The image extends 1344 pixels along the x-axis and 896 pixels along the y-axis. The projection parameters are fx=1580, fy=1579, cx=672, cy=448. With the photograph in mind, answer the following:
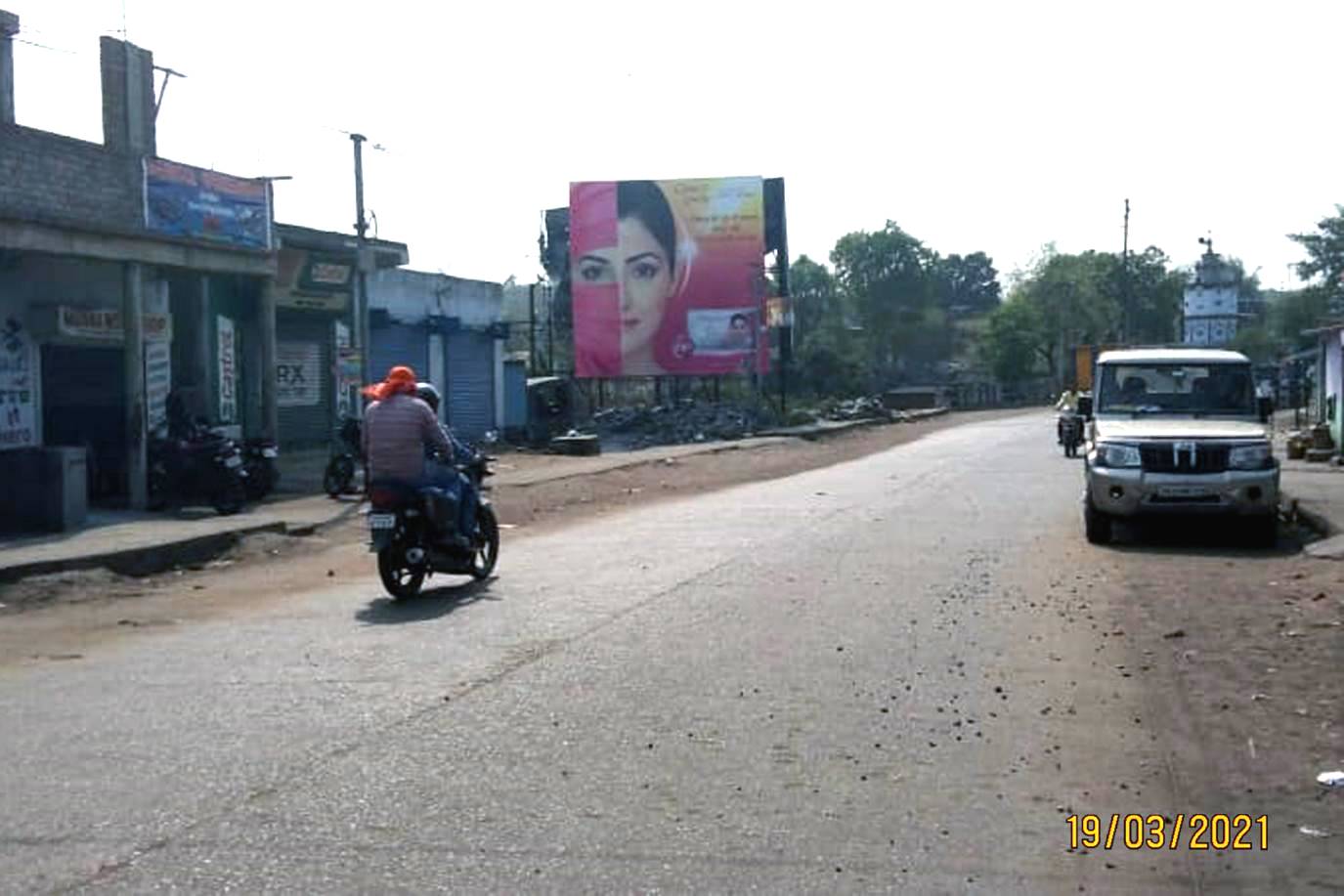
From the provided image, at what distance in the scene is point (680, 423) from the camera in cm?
5066

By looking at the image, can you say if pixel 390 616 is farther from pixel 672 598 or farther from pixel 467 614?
pixel 672 598

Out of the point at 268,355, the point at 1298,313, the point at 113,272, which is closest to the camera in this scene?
the point at 113,272

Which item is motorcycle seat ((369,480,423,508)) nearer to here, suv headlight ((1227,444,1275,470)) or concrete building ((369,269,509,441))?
suv headlight ((1227,444,1275,470))

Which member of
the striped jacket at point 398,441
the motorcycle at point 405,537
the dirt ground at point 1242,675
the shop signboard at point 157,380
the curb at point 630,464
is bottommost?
the curb at point 630,464

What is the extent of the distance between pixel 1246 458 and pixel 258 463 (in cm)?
1298

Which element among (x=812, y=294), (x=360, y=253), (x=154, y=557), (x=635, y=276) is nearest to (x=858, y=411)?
(x=635, y=276)

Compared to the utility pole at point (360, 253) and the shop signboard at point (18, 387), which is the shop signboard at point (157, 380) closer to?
the shop signboard at point (18, 387)

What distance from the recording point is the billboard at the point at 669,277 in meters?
56.7

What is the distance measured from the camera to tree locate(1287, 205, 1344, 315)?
218ft

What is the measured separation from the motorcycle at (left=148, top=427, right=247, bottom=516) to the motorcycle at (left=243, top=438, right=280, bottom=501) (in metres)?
1.26

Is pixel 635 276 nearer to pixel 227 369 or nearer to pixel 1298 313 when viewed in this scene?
pixel 227 369

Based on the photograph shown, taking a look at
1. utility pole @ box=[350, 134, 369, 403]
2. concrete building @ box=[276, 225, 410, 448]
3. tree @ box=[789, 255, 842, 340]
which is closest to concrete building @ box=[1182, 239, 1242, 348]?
tree @ box=[789, 255, 842, 340]

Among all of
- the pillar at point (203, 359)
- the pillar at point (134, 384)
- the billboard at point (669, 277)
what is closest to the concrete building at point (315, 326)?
the pillar at point (203, 359)
